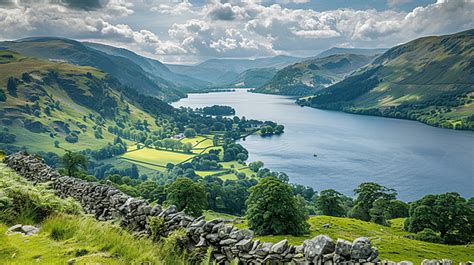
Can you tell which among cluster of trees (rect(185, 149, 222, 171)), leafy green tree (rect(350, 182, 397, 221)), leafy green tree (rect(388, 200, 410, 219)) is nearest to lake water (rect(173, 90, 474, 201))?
cluster of trees (rect(185, 149, 222, 171))

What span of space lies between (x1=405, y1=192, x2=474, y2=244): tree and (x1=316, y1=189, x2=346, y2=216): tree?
78.4 ft

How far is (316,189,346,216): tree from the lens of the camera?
93.8m

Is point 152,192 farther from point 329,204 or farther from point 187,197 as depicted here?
point 329,204

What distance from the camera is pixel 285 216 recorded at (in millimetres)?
60344

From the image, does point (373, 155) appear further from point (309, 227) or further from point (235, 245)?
point (235, 245)

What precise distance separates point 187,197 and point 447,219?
54.6 m

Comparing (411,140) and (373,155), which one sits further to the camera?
(411,140)

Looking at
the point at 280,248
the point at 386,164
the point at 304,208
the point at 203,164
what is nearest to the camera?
the point at 280,248

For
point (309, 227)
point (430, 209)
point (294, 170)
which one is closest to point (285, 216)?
point (309, 227)

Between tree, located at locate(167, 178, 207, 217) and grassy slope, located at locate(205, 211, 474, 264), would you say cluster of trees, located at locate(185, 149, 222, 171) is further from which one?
tree, located at locate(167, 178, 207, 217)

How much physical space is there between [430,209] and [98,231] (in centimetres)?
7790

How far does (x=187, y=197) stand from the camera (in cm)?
6706

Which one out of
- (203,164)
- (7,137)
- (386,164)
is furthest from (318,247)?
(7,137)

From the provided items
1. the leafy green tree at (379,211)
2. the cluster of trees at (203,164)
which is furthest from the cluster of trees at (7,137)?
the leafy green tree at (379,211)
